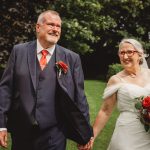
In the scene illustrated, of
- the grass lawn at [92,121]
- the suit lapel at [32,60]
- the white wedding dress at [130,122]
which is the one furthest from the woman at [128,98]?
the grass lawn at [92,121]

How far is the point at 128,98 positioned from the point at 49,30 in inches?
56.2

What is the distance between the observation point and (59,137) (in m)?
5.23

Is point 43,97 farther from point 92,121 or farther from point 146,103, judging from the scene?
point 92,121

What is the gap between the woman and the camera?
232 inches

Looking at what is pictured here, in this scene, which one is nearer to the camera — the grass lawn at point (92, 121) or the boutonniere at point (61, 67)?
the boutonniere at point (61, 67)

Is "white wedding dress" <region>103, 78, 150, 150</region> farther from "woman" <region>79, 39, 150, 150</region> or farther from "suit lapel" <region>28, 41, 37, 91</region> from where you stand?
"suit lapel" <region>28, 41, 37, 91</region>

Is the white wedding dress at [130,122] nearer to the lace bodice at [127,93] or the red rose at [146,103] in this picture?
the lace bodice at [127,93]

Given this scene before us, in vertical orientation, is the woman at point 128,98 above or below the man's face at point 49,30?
below

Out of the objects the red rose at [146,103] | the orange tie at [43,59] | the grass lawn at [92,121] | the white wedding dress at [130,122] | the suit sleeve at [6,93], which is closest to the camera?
the suit sleeve at [6,93]

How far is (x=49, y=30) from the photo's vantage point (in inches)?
204

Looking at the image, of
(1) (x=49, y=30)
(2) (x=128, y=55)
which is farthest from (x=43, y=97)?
(2) (x=128, y=55)

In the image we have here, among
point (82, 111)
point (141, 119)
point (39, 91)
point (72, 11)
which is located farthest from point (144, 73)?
point (72, 11)

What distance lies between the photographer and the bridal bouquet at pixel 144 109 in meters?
5.59

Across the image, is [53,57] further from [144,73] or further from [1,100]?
[144,73]
